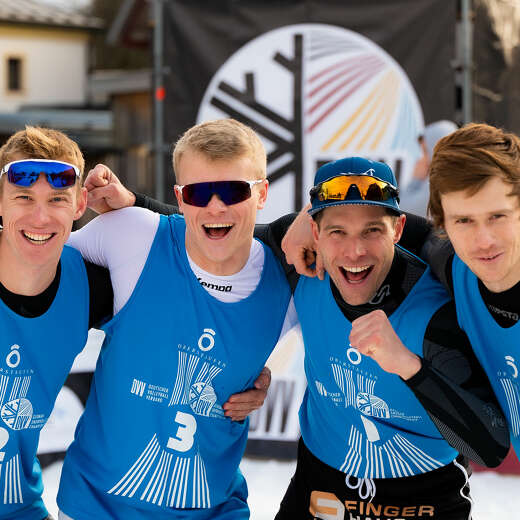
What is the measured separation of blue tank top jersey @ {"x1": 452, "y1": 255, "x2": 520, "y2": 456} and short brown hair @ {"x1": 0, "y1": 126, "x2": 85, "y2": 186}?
1491 mm

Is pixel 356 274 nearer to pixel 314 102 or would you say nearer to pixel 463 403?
pixel 463 403

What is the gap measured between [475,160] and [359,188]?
468mm

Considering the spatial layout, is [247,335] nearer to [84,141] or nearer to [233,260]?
[233,260]

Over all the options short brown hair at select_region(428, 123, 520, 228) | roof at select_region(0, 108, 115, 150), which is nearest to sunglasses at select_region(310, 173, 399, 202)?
short brown hair at select_region(428, 123, 520, 228)

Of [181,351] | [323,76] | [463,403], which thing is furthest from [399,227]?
[323,76]

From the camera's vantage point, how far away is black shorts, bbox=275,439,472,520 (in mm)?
2895

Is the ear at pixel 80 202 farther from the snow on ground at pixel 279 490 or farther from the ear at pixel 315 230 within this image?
the snow on ground at pixel 279 490

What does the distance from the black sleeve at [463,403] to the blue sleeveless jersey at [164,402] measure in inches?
29.8

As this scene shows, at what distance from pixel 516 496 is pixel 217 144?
3.56 meters

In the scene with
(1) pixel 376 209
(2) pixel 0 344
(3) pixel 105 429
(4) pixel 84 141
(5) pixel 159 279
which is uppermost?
(1) pixel 376 209

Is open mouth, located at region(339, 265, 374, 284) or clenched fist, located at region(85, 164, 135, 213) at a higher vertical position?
clenched fist, located at region(85, 164, 135, 213)

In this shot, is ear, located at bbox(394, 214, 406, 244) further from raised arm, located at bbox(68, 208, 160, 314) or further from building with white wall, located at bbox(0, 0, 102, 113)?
building with white wall, located at bbox(0, 0, 102, 113)

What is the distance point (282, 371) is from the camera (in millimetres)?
5770

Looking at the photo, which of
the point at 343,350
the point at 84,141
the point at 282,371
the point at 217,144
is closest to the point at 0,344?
the point at 217,144
